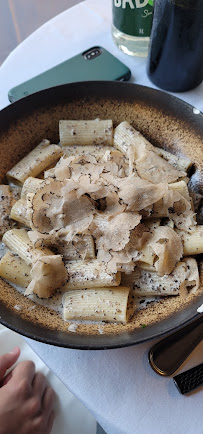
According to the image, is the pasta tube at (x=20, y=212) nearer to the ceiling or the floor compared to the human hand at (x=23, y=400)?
nearer to the ceiling

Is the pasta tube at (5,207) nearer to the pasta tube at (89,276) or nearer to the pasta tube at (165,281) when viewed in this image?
the pasta tube at (89,276)

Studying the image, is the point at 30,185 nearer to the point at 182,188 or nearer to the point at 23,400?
the point at 182,188

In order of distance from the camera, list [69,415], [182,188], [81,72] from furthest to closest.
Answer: [81,72], [69,415], [182,188]

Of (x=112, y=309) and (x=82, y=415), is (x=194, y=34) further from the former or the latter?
(x=82, y=415)

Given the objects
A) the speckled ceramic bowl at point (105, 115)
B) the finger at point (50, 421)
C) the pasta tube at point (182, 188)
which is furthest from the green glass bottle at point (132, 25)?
the finger at point (50, 421)

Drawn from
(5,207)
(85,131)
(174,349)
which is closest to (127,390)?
(174,349)

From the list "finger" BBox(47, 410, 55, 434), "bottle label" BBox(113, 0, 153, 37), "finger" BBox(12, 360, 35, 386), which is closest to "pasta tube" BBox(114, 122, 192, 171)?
"bottle label" BBox(113, 0, 153, 37)
